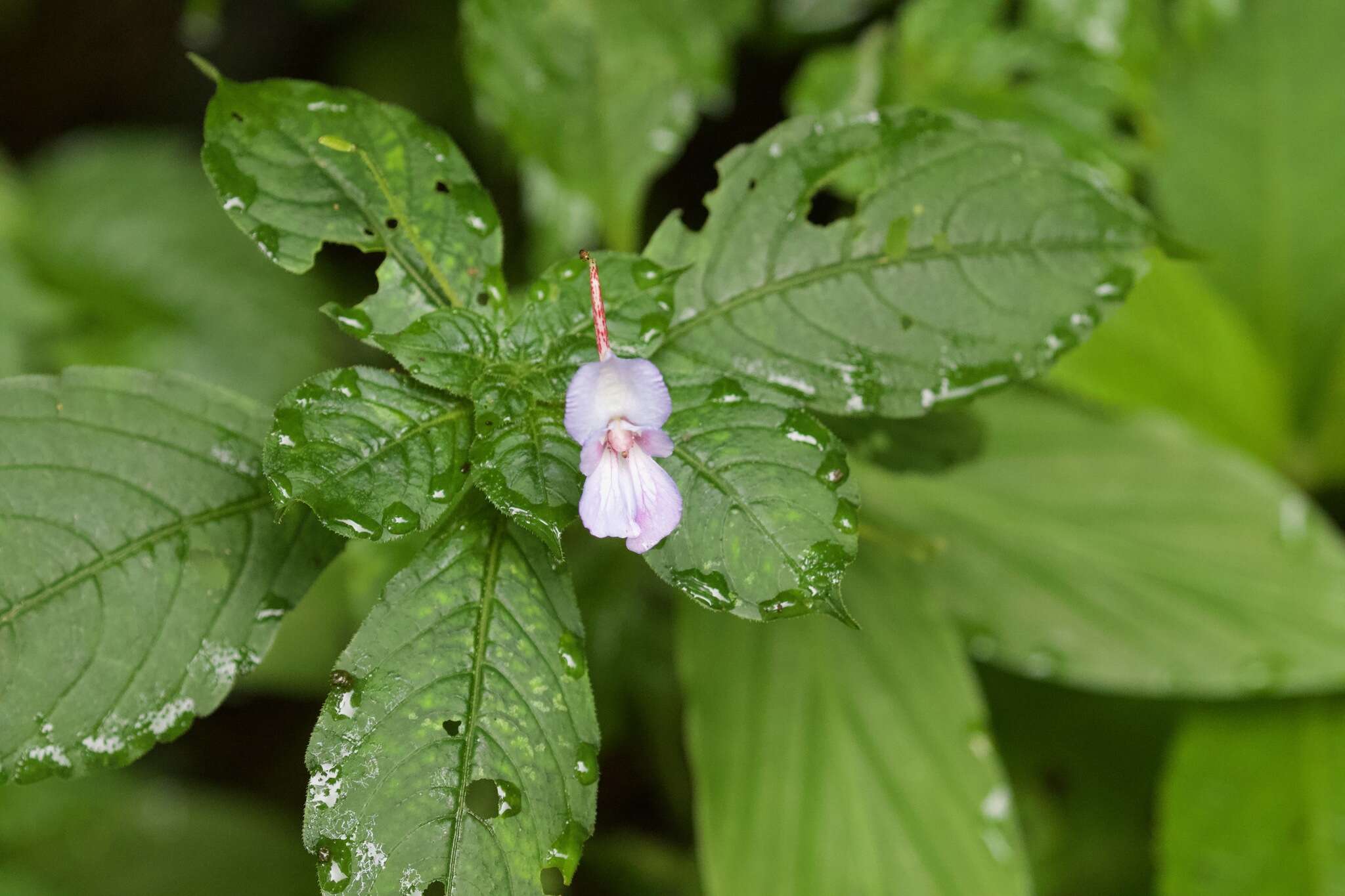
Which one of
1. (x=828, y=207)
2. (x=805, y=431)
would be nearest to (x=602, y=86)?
(x=828, y=207)

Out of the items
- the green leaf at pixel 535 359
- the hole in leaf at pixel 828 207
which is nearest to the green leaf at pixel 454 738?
the green leaf at pixel 535 359

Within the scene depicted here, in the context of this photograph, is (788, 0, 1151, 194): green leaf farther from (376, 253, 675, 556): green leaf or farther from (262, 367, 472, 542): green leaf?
(262, 367, 472, 542): green leaf

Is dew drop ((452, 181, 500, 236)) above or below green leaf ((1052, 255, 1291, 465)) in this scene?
below

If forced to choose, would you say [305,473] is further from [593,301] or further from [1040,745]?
[1040,745]

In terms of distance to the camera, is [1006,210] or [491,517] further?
[1006,210]

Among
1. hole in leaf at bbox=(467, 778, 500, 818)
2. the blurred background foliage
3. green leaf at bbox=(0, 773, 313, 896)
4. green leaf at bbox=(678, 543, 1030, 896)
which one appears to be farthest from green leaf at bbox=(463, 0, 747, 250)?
green leaf at bbox=(0, 773, 313, 896)

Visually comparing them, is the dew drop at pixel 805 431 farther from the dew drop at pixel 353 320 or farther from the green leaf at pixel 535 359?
the dew drop at pixel 353 320

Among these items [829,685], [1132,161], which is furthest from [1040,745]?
[1132,161]

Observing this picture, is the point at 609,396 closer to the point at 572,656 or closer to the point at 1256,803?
the point at 572,656
